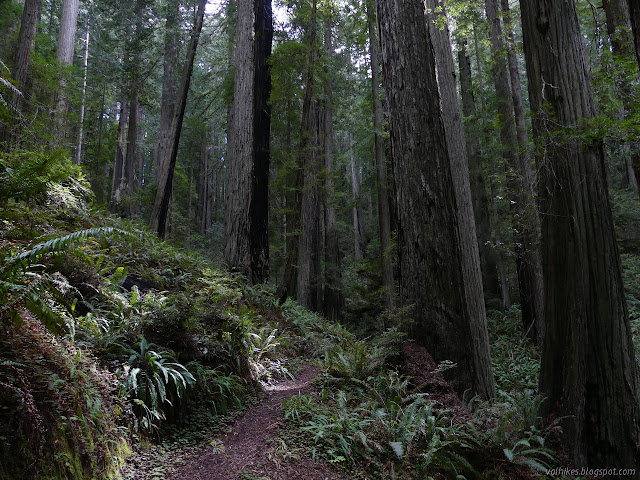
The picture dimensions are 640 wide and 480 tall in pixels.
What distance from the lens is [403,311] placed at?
4.39 meters

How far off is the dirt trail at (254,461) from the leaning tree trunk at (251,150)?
496 centimetres

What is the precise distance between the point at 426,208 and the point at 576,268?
1.73 metres

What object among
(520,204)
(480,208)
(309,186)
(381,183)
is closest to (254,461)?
(309,186)

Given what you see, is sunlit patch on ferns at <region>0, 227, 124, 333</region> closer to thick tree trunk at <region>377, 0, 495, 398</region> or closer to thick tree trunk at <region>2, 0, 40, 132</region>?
thick tree trunk at <region>377, 0, 495, 398</region>

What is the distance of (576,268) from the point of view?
11.5 feet

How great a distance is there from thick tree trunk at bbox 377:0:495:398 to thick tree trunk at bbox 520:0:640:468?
3.08ft

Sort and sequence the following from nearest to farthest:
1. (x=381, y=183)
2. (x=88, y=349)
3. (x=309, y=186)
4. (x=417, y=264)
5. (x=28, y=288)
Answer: (x=28, y=288) < (x=88, y=349) < (x=417, y=264) < (x=309, y=186) < (x=381, y=183)

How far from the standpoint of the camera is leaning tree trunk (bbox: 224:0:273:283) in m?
8.22

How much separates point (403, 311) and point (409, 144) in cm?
221

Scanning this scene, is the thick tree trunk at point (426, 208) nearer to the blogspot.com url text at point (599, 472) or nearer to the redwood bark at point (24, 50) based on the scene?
the blogspot.com url text at point (599, 472)

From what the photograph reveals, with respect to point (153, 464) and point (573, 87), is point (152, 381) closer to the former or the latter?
point (153, 464)

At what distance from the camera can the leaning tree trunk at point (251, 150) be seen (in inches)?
324

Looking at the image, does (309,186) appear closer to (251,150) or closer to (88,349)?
(251,150)

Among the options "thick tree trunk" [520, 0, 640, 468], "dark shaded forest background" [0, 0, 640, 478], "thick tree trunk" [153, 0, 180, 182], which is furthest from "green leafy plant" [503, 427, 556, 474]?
"thick tree trunk" [153, 0, 180, 182]
